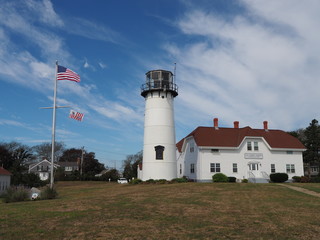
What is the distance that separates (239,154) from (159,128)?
11.0 m

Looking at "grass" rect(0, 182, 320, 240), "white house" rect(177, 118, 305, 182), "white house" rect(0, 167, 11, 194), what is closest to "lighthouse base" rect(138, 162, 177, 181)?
"white house" rect(177, 118, 305, 182)

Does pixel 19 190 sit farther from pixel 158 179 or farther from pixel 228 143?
pixel 228 143

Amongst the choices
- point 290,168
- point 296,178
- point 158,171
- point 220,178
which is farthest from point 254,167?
point 158,171

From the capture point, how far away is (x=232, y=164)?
116ft

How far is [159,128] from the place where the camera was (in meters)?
32.1

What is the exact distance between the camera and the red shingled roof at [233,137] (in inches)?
1383

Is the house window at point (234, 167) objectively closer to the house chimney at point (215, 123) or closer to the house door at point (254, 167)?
the house door at point (254, 167)

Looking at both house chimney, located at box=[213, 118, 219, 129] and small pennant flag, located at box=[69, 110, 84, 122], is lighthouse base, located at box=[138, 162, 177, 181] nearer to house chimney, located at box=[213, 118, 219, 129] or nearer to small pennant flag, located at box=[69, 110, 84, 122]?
house chimney, located at box=[213, 118, 219, 129]

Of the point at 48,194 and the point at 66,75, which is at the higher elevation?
the point at 66,75

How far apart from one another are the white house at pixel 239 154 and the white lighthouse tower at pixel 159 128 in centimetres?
425

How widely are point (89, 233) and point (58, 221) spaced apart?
2351 mm

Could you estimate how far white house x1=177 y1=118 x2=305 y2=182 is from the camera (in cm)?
3466

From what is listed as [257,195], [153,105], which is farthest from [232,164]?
[257,195]

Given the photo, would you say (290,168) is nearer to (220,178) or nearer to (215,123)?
(215,123)
